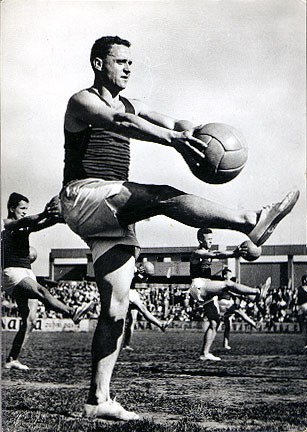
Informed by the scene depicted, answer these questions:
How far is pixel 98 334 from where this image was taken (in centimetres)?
341

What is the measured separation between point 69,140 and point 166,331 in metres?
1.41

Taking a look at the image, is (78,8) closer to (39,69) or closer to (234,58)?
(39,69)

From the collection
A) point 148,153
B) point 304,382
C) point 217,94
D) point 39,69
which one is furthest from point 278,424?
point 39,69

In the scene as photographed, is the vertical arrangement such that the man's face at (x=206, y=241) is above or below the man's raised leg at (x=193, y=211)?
below

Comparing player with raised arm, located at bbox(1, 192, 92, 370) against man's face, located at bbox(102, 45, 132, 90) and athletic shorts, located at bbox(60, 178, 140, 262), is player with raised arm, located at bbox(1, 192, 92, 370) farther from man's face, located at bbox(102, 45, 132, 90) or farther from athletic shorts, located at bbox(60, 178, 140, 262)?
man's face, located at bbox(102, 45, 132, 90)

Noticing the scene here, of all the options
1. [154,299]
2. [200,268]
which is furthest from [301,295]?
[154,299]

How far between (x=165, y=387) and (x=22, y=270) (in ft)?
3.35

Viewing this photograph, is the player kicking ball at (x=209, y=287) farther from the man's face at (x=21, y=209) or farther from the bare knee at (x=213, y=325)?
the man's face at (x=21, y=209)

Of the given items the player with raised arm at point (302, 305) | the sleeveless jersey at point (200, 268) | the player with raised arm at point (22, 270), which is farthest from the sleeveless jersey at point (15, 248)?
the player with raised arm at point (302, 305)

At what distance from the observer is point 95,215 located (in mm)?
3459

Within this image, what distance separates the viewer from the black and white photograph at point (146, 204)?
345 cm

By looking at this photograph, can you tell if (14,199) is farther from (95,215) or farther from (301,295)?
(301,295)

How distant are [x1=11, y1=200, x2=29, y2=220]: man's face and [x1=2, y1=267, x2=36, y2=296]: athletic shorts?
1.00 feet

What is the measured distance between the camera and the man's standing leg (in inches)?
134
